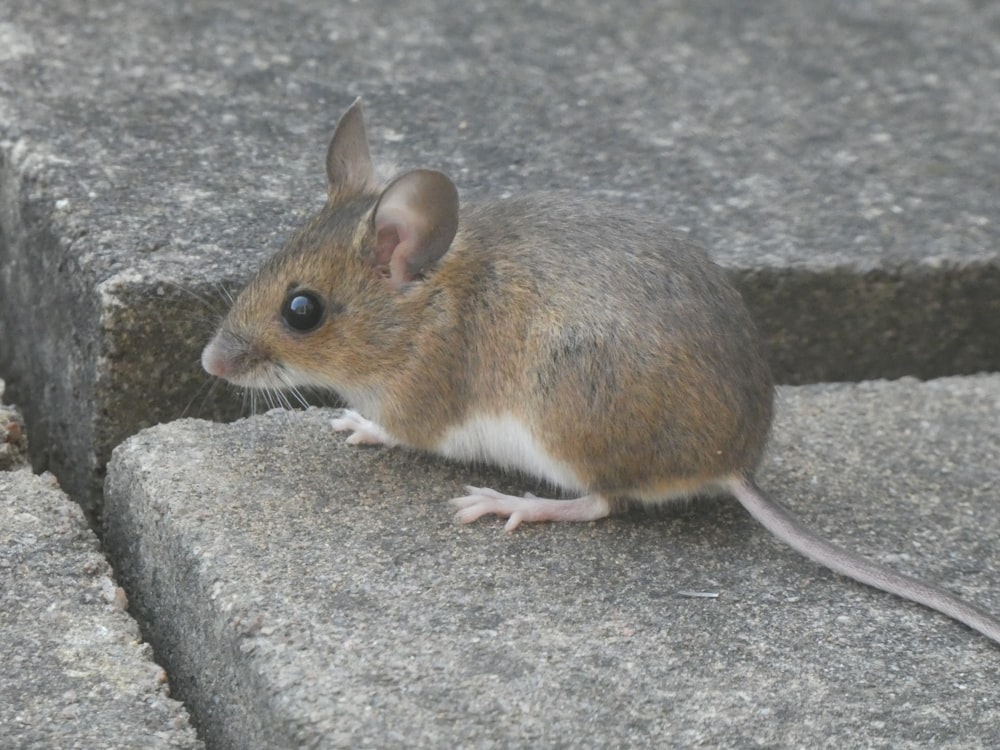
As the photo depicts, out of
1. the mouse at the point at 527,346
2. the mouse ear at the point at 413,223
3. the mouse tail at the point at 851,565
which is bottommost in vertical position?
the mouse tail at the point at 851,565

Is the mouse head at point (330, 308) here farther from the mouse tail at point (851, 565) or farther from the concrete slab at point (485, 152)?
the mouse tail at point (851, 565)

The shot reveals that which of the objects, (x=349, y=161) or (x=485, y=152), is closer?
(x=349, y=161)

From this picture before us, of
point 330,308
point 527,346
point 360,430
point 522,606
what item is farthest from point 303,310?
point 522,606

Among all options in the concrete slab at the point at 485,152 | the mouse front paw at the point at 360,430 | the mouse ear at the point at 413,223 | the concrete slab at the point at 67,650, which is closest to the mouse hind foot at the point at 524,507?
the mouse front paw at the point at 360,430

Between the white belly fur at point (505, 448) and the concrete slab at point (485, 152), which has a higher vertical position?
the concrete slab at point (485, 152)

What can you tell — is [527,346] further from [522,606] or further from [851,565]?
[851,565]

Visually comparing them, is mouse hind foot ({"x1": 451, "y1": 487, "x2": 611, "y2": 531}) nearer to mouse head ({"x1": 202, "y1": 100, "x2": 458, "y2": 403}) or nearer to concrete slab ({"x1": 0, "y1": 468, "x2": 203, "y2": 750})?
mouse head ({"x1": 202, "y1": 100, "x2": 458, "y2": 403})

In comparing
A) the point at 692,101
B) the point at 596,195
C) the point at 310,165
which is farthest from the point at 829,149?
the point at 310,165
